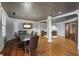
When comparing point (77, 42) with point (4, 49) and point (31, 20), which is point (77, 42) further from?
point (4, 49)

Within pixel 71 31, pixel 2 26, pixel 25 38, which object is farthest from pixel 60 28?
pixel 2 26

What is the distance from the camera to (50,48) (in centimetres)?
296

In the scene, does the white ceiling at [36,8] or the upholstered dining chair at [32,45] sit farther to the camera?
the upholstered dining chair at [32,45]

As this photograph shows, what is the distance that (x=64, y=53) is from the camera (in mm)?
2943

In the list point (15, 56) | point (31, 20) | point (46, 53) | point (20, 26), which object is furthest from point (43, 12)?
point (15, 56)

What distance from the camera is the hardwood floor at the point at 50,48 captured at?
291 centimetres

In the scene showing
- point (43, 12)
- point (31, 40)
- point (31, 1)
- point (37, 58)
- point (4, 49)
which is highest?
point (31, 1)

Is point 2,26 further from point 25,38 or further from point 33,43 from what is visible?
point 33,43

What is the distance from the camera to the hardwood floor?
2.91 m

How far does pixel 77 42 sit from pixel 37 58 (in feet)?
3.02

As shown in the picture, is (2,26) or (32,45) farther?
(32,45)

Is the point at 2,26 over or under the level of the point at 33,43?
over

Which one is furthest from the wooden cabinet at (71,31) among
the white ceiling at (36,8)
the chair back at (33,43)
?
the chair back at (33,43)

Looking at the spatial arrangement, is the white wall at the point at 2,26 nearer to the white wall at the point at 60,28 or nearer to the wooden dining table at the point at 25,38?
the wooden dining table at the point at 25,38
